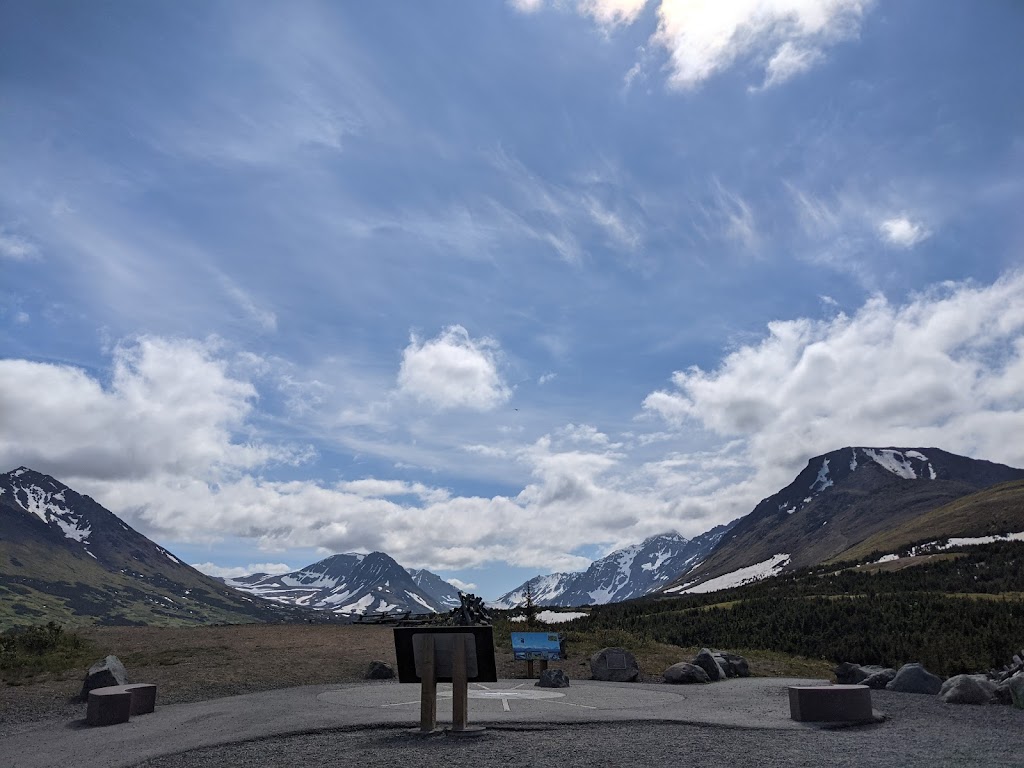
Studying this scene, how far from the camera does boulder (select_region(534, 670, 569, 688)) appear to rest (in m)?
21.8

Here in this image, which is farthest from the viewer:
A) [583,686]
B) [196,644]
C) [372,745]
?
[196,644]

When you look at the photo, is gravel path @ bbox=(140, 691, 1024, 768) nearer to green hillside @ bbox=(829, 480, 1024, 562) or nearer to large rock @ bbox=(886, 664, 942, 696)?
large rock @ bbox=(886, 664, 942, 696)

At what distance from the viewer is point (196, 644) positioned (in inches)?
1169

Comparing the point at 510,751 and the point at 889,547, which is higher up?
the point at 889,547

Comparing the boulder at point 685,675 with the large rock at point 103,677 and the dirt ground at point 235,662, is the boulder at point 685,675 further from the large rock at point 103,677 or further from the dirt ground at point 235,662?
the large rock at point 103,677

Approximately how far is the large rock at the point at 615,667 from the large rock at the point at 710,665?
6.96ft

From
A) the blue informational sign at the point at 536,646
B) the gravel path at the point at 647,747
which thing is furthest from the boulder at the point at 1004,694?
the blue informational sign at the point at 536,646

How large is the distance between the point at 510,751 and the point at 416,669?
8.86ft

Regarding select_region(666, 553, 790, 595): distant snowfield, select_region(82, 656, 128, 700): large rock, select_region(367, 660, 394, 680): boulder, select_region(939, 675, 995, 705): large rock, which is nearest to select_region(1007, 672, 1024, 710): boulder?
select_region(939, 675, 995, 705): large rock

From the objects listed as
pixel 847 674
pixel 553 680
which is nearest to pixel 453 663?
pixel 553 680

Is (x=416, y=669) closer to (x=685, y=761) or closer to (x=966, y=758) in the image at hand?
(x=685, y=761)

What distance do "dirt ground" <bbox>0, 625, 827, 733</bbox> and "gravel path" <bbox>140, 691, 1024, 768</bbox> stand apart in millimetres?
8733

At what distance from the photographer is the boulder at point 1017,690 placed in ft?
50.6

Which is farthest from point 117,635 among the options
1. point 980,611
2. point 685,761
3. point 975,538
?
point 975,538
